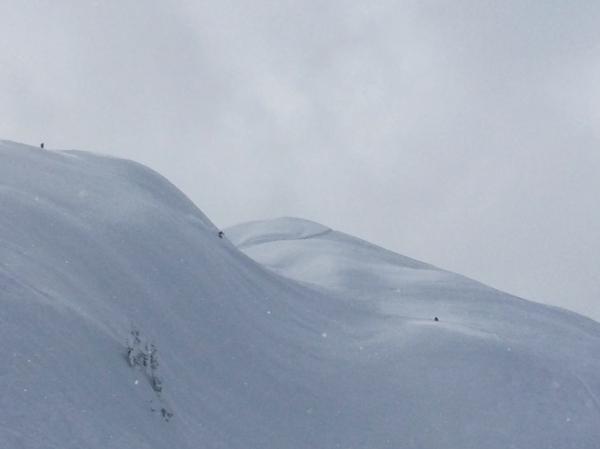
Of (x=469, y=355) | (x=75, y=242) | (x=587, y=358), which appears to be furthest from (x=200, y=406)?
(x=587, y=358)

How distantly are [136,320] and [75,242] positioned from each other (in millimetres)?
1443

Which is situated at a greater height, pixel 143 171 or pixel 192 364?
pixel 143 171

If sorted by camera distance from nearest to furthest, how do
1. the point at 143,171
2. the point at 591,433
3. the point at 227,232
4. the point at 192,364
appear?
the point at 192,364
the point at 591,433
the point at 143,171
the point at 227,232

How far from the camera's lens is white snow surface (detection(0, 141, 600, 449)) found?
6.96 metres

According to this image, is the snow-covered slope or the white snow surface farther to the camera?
the snow-covered slope

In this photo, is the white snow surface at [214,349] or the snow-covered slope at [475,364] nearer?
the white snow surface at [214,349]

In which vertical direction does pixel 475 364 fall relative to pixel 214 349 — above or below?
above

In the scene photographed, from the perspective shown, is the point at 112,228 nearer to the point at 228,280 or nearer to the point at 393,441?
the point at 228,280

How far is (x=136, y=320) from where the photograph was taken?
9.50 m

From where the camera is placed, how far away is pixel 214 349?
10.6 m

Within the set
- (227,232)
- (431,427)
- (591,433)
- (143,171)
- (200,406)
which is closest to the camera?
(200,406)

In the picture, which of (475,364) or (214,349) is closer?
(214,349)

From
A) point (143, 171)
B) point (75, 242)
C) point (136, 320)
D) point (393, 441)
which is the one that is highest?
point (143, 171)

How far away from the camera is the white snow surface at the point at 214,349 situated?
6.96 meters
